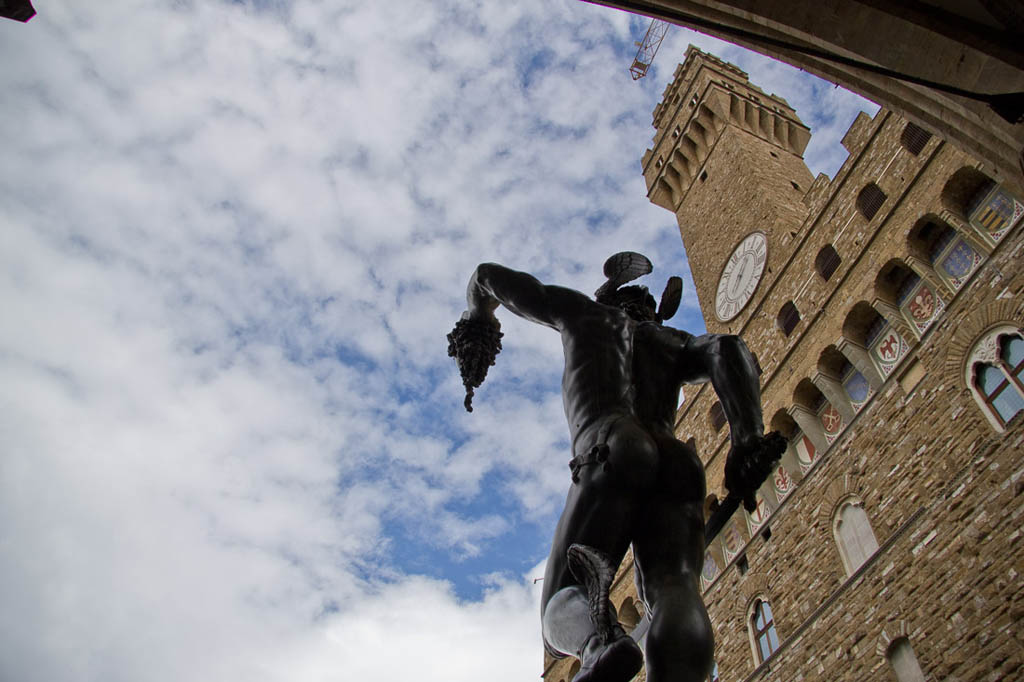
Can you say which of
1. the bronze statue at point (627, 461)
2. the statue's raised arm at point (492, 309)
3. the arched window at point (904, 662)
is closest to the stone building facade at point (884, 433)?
the arched window at point (904, 662)

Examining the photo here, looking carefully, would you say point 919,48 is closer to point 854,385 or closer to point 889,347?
point 889,347

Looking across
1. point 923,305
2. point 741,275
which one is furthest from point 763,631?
point 741,275

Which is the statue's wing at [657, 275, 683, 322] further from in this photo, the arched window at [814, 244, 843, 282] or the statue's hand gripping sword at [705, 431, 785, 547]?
the arched window at [814, 244, 843, 282]

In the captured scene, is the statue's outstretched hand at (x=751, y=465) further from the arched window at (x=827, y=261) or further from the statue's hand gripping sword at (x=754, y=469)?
the arched window at (x=827, y=261)

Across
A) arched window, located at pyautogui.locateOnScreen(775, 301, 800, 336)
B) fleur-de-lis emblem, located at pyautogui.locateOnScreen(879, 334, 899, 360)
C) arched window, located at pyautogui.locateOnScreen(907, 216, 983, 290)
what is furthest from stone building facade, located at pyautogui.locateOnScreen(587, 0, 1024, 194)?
arched window, located at pyautogui.locateOnScreen(775, 301, 800, 336)

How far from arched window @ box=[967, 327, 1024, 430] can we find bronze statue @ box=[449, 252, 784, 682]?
23.0 feet

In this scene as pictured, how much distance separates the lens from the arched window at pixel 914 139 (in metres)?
11.6

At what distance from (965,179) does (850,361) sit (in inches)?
120

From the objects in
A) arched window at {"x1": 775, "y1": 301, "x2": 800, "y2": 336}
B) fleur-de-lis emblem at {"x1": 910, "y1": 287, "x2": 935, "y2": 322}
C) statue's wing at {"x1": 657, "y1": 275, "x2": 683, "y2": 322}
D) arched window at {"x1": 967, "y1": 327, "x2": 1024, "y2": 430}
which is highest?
arched window at {"x1": 775, "y1": 301, "x2": 800, "y2": 336}

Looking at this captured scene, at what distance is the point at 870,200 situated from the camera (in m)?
12.6

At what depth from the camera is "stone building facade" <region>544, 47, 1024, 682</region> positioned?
805cm

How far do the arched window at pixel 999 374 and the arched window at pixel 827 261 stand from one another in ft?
13.3

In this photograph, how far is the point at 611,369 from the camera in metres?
2.90

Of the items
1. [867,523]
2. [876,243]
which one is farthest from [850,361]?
[867,523]
